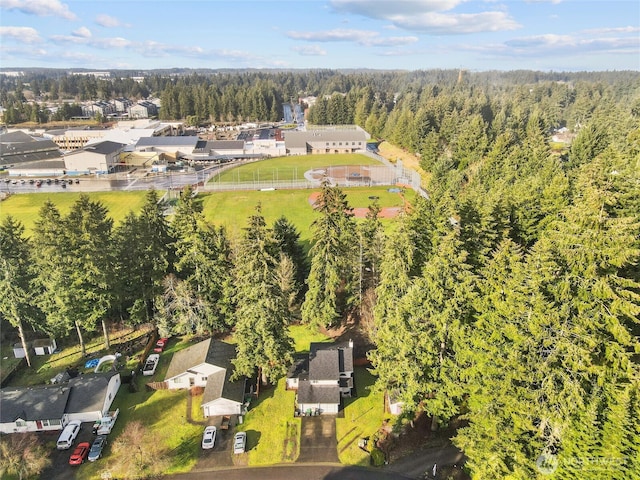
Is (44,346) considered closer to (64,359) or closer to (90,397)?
(64,359)

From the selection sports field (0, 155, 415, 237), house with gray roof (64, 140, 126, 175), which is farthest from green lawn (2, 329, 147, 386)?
house with gray roof (64, 140, 126, 175)

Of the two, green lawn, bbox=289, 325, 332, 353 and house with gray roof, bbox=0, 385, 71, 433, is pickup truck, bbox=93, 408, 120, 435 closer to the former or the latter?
house with gray roof, bbox=0, 385, 71, 433

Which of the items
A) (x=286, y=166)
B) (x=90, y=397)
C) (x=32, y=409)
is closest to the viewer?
(x=32, y=409)

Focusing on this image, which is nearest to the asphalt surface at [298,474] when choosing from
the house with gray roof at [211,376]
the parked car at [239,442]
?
the parked car at [239,442]

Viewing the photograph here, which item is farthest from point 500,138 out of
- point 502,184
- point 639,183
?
point 639,183

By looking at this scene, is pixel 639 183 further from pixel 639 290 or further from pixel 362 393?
pixel 362 393

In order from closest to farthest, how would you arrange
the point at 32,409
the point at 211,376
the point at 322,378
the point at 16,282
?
1. the point at 32,409
2. the point at 322,378
3. the point at 211,376
4. the point at 16,282

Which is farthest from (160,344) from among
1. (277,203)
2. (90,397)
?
(277,203)
